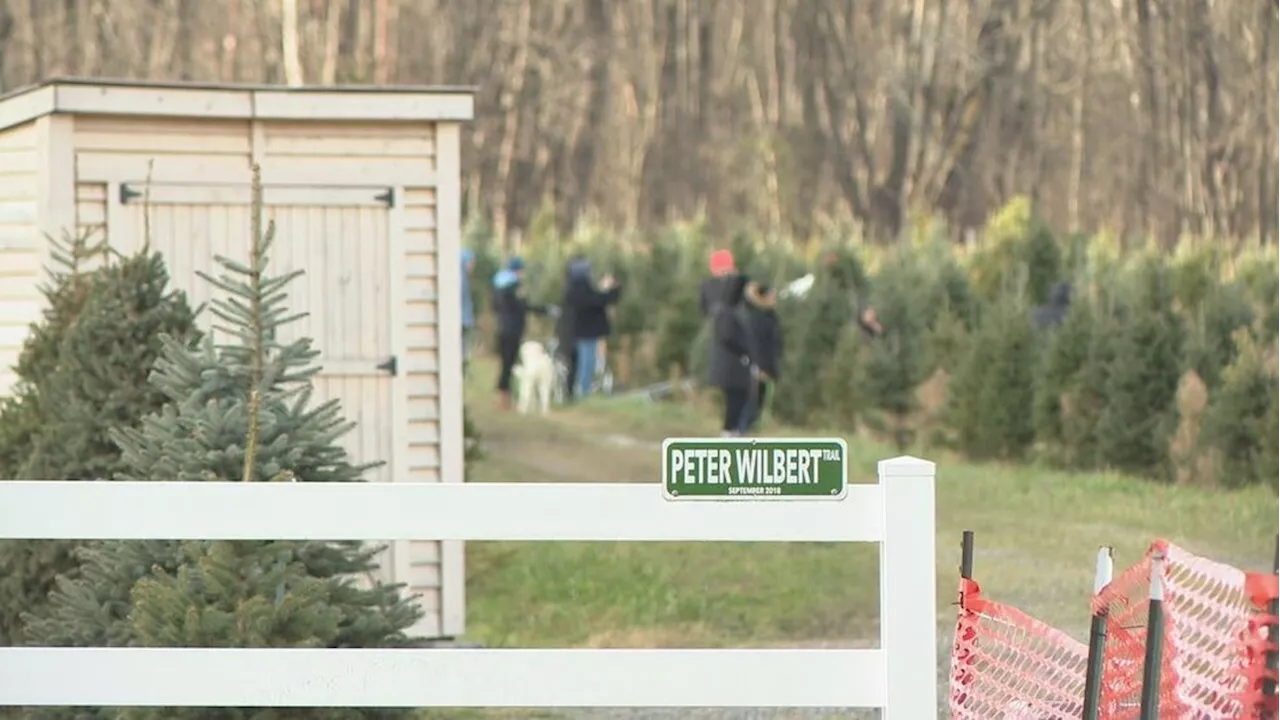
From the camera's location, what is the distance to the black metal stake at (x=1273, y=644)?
5.71 m

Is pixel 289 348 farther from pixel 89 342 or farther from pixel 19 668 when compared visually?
pixel 19 668

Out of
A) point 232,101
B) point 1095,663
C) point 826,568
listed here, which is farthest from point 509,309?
point 1095,663

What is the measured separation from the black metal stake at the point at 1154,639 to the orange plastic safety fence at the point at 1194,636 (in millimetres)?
44

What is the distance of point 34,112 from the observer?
39.3ft

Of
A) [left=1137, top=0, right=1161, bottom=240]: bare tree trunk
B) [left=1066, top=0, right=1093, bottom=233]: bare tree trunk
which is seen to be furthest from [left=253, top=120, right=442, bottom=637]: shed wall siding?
[left=1066, top=0, right=1093, bottom=233]: bare tree trunk

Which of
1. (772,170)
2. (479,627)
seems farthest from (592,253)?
(479,627)

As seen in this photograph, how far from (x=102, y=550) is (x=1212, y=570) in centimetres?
440

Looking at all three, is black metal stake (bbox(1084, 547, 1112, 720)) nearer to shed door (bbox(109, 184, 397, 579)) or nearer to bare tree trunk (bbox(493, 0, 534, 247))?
shed door (bbox(109, 184, 397, 579))

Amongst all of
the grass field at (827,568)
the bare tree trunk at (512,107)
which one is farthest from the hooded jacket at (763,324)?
the bare tree trunk at (512,107)

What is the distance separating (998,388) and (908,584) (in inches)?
623

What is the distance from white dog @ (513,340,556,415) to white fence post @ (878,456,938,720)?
20954mm

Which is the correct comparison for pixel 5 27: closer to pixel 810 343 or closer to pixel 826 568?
pixel 810 343

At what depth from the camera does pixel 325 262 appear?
1239 cm

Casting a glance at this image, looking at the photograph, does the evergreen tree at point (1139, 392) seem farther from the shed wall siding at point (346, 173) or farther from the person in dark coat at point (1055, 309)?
the shed wall siding at point (346, 173)
